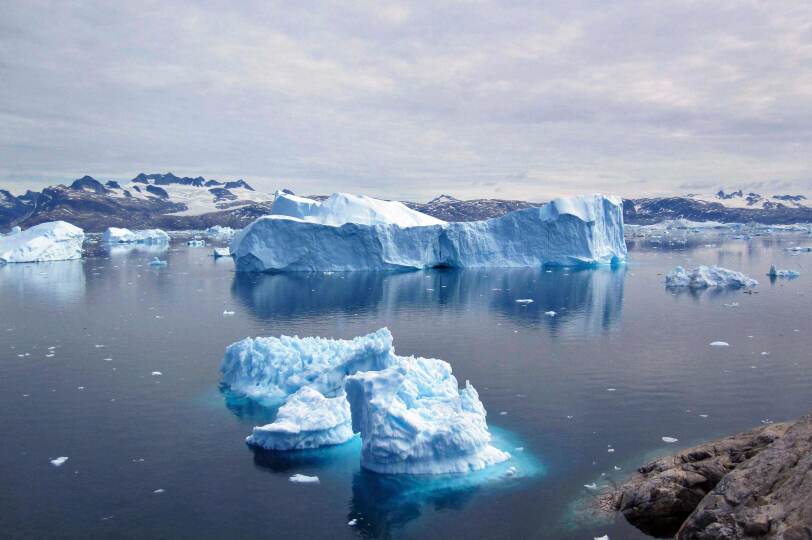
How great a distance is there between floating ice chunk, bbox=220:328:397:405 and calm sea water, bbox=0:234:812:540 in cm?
81

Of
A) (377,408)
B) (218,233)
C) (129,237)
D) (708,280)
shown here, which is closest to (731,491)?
(377,408)

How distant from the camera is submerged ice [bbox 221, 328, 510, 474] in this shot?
38.2 feet

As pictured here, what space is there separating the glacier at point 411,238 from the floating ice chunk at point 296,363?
79.0 ft

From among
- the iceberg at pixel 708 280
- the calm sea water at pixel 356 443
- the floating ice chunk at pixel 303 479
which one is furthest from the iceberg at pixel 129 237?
the floating ice chunk at pixel 303 479

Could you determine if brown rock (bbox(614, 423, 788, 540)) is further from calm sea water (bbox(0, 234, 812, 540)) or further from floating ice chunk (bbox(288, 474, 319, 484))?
floating ice chunk (bbox(288, 474, 319, 484))

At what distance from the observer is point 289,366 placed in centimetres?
1628

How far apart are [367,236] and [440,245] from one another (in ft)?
21.0

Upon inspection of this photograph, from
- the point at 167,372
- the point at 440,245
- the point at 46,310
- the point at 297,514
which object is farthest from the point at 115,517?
the point at 440,245

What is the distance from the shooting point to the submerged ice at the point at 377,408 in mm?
11648

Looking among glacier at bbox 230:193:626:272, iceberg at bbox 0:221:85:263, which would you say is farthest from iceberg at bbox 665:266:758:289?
iceberg at bbox 0:221:85:263

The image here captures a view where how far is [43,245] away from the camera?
52.5 m

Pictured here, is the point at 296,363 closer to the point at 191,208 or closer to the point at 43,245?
the point at 43,245

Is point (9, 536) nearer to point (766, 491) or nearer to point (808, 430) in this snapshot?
point (766, 491)

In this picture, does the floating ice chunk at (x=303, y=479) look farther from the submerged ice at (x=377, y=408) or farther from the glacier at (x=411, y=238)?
the glacier at (x=411, y=238)
